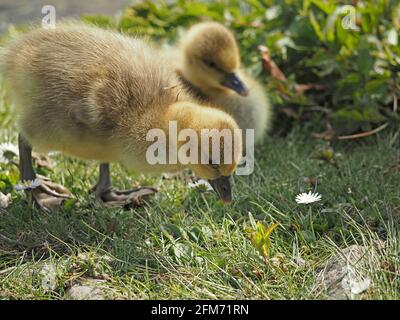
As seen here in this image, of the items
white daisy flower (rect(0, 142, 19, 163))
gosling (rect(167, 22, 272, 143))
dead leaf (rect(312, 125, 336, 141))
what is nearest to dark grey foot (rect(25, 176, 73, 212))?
white daisy flower (rect(0, 142, 19, 163))

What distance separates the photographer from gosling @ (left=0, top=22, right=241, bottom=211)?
256 centimetres

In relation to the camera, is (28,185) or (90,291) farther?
(28,185)

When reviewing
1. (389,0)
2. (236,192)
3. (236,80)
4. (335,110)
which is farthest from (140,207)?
(389,0)

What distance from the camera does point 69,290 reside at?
225cm

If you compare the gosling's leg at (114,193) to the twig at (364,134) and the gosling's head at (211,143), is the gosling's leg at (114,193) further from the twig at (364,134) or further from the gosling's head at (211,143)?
the twig at (364,134)

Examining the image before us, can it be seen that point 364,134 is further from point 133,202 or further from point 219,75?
point 133,202

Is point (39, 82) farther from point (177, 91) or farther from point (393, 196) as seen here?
point (393, 196)

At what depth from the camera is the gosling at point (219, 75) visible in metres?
3.29

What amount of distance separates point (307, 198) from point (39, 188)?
3.38ft

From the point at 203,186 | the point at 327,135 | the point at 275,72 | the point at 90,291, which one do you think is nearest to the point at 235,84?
the point at 275,72

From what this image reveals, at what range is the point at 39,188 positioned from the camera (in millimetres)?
2852

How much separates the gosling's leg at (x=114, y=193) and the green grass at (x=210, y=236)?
0.06 metres
